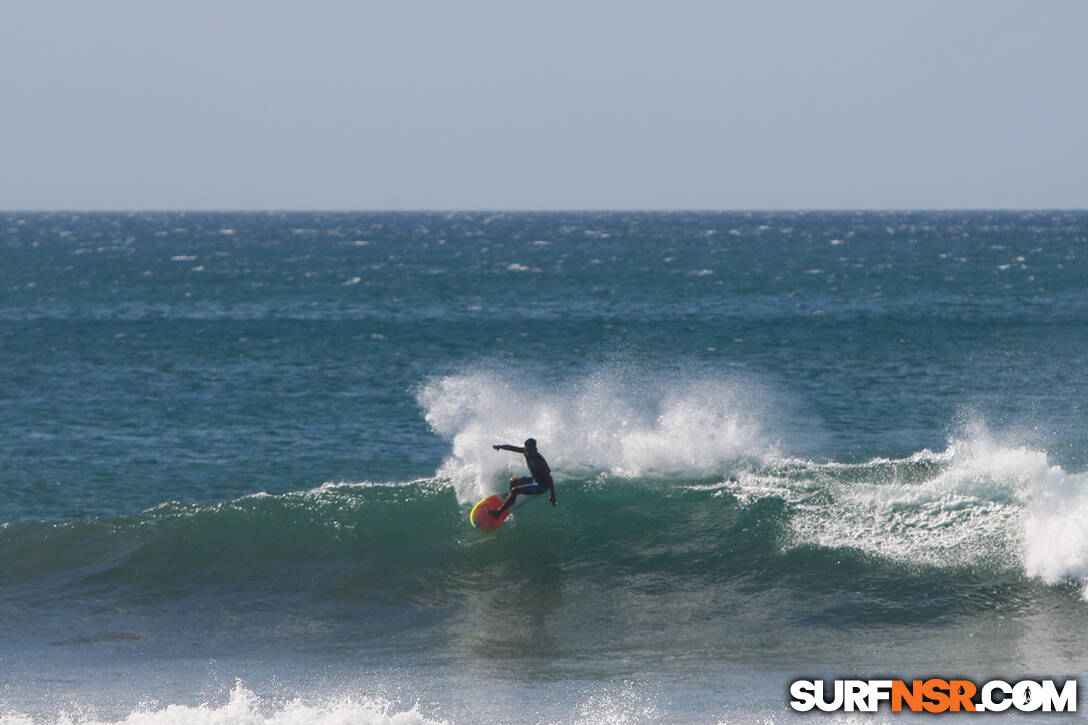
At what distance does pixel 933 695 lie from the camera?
12617mm

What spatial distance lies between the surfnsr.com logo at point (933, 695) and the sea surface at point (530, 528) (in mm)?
313

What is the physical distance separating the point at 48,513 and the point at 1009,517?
57.1 ft

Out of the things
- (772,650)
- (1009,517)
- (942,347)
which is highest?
(942,347)

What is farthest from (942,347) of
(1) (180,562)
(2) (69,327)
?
(2) (69,327)

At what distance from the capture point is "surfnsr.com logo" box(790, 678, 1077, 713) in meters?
12.1

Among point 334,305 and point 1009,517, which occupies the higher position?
point 334,305

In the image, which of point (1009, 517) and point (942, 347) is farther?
point (942, 347)

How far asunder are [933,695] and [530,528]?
8.32 metres

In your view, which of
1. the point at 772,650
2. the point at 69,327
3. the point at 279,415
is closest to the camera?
the point at 772,650

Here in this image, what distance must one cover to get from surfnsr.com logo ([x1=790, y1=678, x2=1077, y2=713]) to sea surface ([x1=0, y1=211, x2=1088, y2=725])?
31 cm

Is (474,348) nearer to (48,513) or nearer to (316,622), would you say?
(48,513)

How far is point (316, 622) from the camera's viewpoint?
15.9 metres

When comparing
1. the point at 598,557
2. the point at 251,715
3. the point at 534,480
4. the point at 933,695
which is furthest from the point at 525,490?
the point at 933,695

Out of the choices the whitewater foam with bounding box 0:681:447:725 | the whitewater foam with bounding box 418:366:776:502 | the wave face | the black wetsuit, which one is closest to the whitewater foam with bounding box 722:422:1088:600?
the wave face
